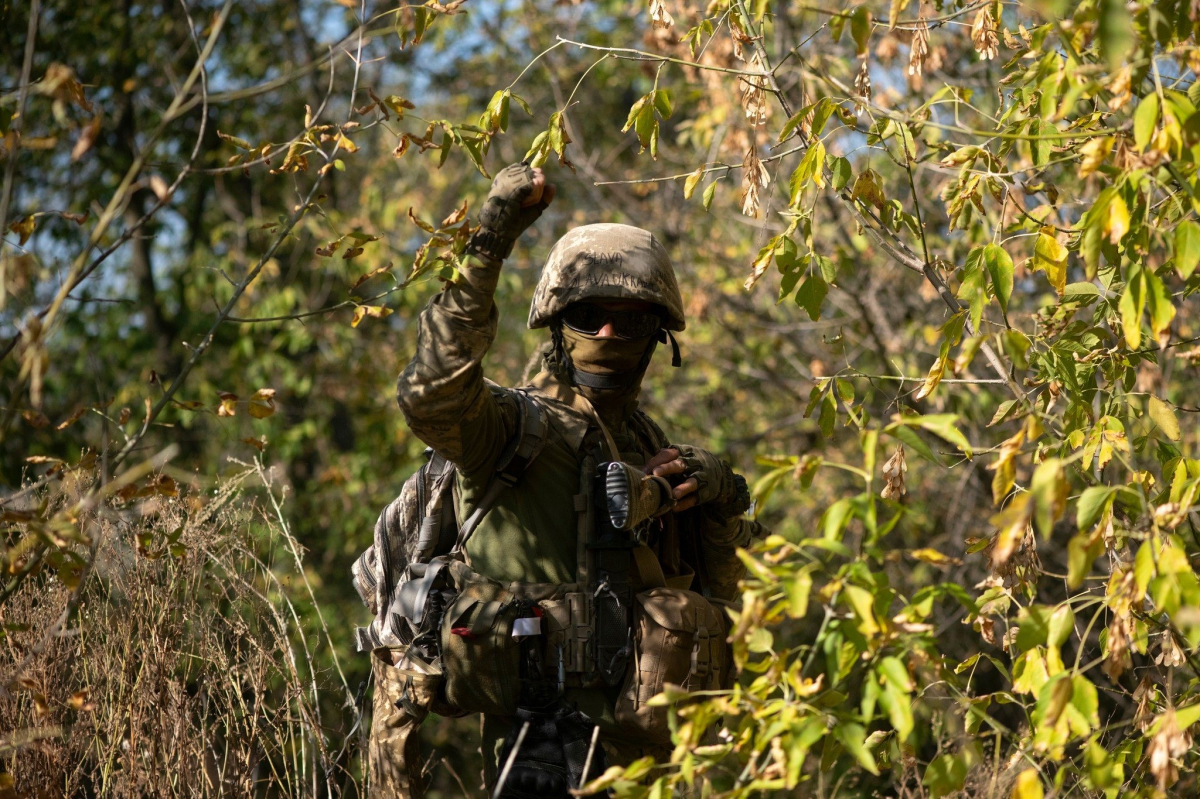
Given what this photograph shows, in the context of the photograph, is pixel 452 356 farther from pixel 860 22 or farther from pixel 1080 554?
pixel 1080 554

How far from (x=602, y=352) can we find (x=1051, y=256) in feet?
3.52

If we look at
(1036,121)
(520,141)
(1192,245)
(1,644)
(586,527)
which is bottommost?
(1,644)

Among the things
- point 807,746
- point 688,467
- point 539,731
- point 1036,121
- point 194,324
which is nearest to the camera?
point 807,746

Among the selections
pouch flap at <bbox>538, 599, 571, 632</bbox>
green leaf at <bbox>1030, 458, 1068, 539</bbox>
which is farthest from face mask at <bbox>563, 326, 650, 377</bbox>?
green leaf at <bbox>1030, 458, 1068, 539</bbox>

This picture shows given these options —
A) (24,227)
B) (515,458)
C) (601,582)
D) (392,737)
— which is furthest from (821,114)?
(392,737)

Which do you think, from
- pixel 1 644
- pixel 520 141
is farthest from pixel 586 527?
pixel 520 141

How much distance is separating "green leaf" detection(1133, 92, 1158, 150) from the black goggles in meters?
1.41

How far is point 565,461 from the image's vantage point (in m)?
2.91

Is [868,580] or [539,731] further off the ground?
[868,580]

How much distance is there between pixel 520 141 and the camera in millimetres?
9367

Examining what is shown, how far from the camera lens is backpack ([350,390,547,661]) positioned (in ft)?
9.18

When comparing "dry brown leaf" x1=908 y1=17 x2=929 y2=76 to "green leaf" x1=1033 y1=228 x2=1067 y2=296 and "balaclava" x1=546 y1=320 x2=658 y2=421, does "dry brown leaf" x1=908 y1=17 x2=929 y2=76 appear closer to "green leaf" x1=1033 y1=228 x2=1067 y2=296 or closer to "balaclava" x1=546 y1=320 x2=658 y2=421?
"green leaf" x1=1033 y1=228 x2=1067 y2=296

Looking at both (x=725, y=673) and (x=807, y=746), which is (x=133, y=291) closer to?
(x=725, y=673)

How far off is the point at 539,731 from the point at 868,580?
4.11 ft
